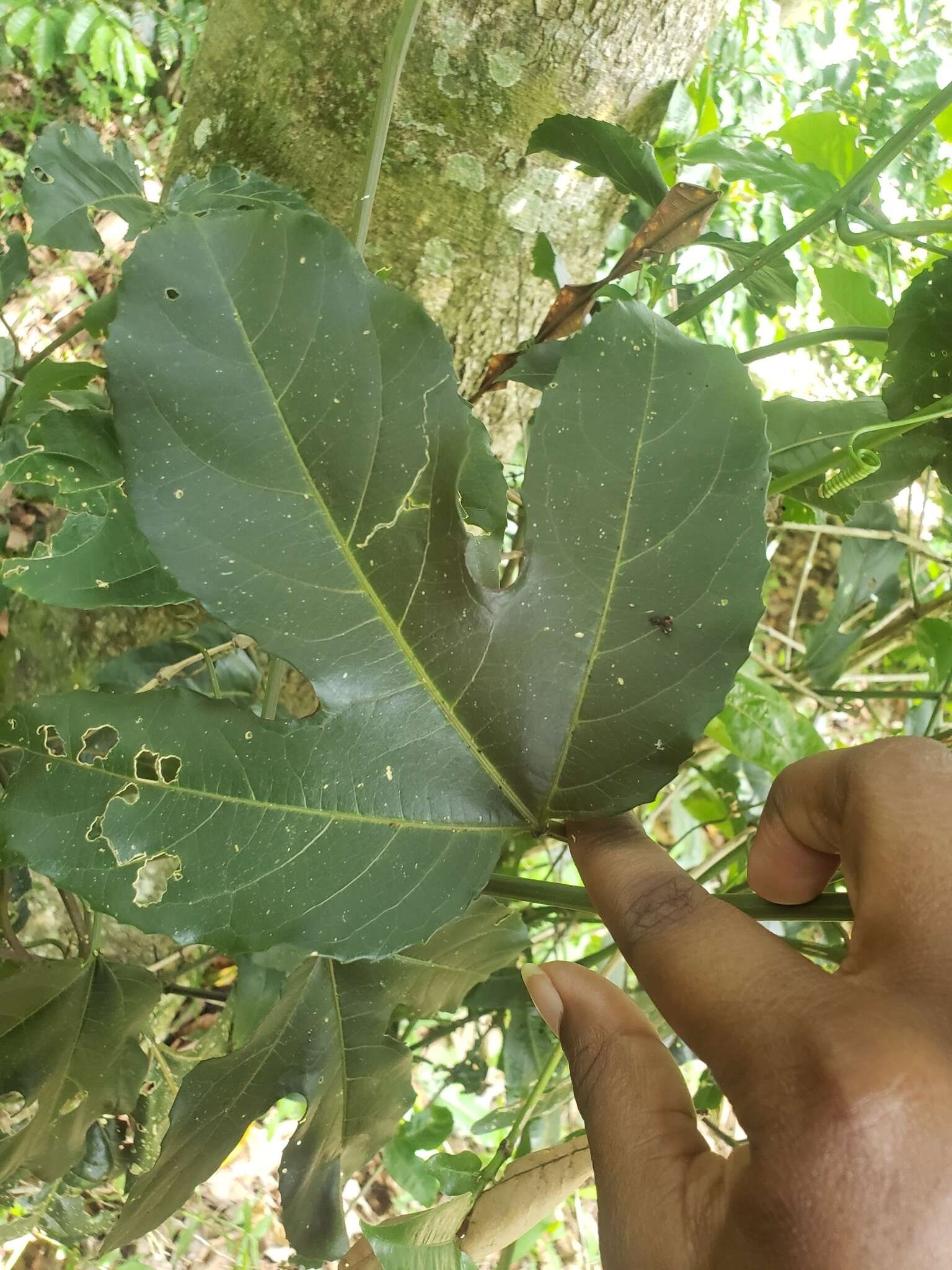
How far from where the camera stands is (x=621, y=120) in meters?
0.81

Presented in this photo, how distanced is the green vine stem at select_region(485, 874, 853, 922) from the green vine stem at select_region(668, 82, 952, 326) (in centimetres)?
37

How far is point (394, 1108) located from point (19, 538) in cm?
100

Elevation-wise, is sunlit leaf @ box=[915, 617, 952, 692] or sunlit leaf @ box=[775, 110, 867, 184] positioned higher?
sunlit leaf @ box=[775, 110, 867, 184]

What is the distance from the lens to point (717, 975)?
1.18 ft

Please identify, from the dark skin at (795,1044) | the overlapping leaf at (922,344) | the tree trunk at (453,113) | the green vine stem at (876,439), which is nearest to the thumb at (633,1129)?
the dark skin at (795,1044)

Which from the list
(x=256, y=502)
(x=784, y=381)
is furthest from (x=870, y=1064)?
(x=784, y=381)

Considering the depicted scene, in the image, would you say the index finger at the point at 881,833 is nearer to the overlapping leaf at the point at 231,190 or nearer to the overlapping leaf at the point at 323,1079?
the overlapping leaf at the point at 323,1079

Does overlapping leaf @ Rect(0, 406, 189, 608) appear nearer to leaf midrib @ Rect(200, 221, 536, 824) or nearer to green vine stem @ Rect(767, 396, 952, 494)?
leaf midrib @ Rect(200, 221, 536, 824)

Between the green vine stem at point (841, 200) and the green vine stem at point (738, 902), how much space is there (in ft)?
1.22

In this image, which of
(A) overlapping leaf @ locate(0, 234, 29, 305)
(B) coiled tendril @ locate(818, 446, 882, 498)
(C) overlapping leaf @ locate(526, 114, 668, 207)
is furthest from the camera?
(A) overlapping leaf @ locate(0, 234, 29, 305)

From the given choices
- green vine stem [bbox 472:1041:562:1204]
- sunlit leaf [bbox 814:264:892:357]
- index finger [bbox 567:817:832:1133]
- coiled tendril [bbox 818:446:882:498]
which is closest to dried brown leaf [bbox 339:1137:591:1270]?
green vine stem [bbox 472:1041:562:1204]

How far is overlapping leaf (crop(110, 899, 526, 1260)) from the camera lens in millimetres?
563

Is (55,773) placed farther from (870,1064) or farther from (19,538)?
(19,538)

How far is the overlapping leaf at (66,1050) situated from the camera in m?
0.66
